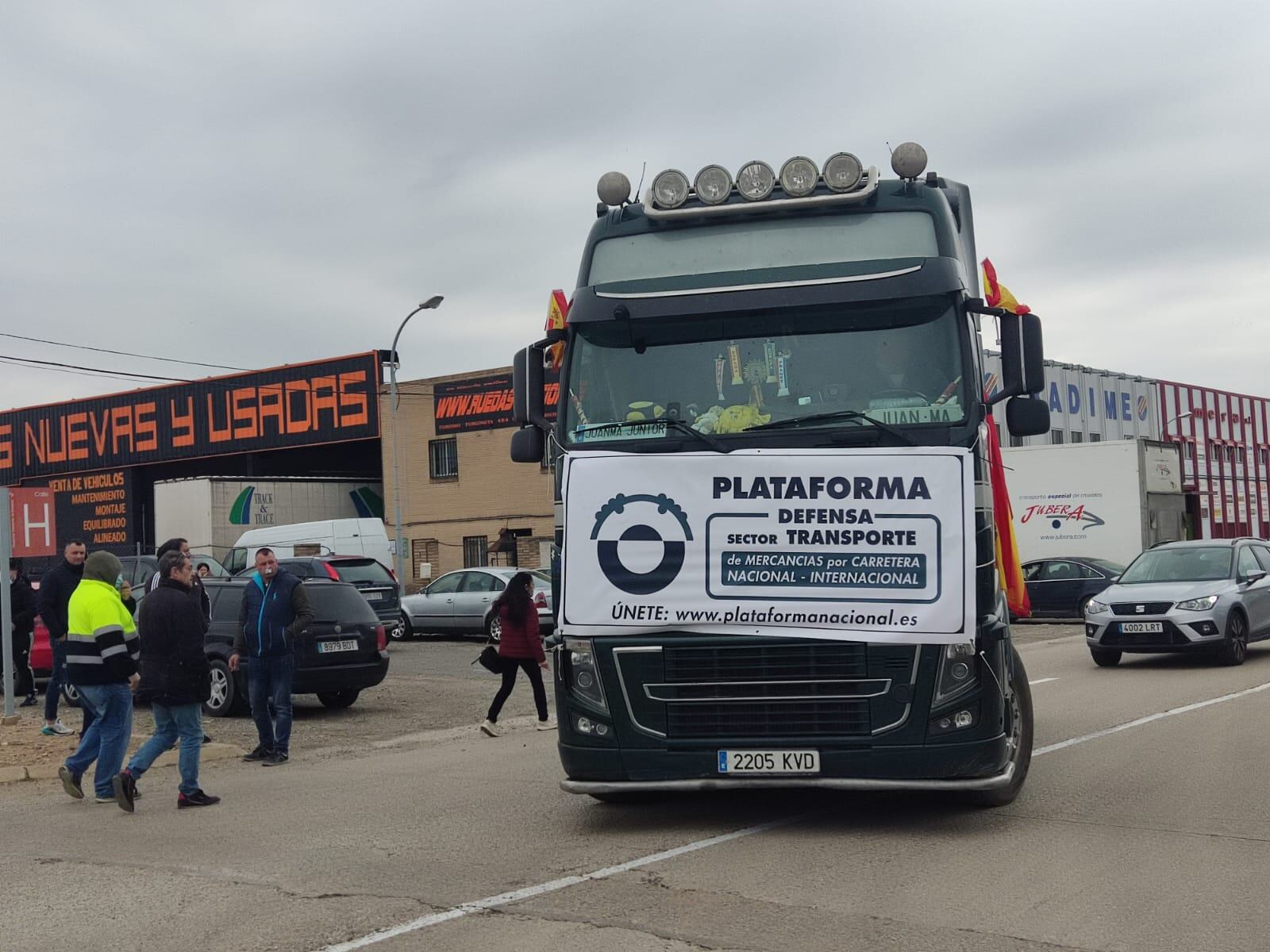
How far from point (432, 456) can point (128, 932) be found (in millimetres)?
39723

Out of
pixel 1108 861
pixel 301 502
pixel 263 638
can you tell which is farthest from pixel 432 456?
pixel 1108 861

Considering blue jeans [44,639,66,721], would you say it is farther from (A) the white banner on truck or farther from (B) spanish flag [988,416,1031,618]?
(B) spanish flag [988,416,1031,618]

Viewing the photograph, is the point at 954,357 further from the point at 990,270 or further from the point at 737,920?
the point at 737,920

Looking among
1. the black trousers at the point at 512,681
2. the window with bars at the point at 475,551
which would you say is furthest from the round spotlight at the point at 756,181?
the window with bars at the point at 475,551

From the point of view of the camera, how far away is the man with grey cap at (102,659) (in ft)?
32.0

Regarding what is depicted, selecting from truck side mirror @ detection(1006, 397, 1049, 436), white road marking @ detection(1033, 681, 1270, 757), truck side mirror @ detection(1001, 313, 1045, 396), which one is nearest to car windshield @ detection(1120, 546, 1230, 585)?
white road marking @ detection(1033, 681, 1270, 757)

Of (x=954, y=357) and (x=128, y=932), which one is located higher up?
(x=954, y=357)

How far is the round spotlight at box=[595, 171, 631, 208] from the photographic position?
8.68 m

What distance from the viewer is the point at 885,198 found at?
8.22 metres

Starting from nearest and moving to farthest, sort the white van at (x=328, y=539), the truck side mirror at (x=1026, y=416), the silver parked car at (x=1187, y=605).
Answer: the truck side mirror at (x=1026, y=416) < the silver parked car at (x=1187, y=605) < the white van at (x=328, y=539)

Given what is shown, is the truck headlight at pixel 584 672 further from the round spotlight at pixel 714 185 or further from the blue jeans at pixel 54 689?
the blue jeans at pixel 54 689

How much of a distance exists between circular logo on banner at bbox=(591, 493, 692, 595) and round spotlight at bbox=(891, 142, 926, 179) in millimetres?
2445

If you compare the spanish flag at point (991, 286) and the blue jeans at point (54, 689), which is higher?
the spanish flag at point (991, 286)

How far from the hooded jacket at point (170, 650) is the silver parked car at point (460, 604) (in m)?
15.6
